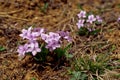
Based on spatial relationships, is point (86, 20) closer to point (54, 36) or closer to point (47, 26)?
point (47, 26)

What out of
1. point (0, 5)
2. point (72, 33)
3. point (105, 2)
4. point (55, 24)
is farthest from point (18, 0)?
point (105, 2)

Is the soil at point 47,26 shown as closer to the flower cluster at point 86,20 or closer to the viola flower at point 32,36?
the flower cluster at point 86,20

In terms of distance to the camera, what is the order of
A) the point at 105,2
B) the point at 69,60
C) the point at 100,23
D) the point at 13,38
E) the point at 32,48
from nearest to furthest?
the point at 32,48 → the point at 69,60 → the point at 13,38 → the point at 100,23 → the point at 105,2

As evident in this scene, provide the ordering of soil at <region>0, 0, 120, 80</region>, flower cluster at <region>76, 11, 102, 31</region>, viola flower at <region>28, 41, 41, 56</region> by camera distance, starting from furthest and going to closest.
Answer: flower cluster at <region>76, 11, 102, 31</region>, soil at <region>0, 0, 120, 80</region>, viola flower at <region>28, 41, 41, 56</region>

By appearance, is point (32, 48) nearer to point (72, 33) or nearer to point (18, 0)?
point (72, 33)

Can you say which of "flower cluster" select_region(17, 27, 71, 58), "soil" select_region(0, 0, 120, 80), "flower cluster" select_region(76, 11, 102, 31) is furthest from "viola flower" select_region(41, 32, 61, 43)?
"flower cluster" select_region(76, 11, 102, 31)

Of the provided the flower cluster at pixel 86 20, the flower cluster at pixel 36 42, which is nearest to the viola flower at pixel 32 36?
the flower cluster at pixel 36 42

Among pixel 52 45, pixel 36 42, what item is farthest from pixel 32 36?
pixel 52 45

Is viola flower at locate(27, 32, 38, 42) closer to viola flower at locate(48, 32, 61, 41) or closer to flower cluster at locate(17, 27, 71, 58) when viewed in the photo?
flower cluster at locate(17, 27, 71, 58)

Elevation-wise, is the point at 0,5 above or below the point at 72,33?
above
